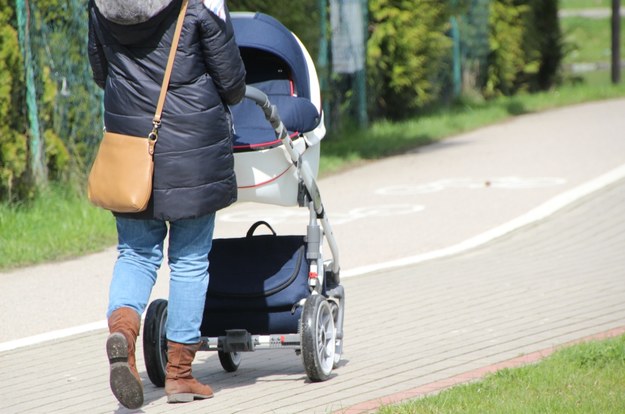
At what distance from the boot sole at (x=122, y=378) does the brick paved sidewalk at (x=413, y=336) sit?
430mm

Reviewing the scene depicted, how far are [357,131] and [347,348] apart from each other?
10.1 m

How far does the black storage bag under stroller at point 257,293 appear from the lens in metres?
5.82

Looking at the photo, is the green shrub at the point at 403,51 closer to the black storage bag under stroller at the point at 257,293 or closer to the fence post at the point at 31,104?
the fence post at the point at 31,104

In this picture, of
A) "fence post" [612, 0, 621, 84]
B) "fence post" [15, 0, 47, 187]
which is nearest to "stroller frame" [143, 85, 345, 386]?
"fence post" [15, 0, 47, 187]

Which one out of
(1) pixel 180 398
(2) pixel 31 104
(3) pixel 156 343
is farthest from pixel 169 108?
(2) pixel 31 104

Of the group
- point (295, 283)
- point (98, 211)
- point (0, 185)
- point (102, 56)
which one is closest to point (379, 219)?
point (98, 211)

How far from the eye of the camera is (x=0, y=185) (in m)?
10.3

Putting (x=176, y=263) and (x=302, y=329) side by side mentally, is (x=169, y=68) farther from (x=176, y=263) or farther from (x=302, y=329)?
(x=302, y=329)

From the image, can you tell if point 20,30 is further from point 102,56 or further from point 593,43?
point 593,43

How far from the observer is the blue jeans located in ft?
17.5

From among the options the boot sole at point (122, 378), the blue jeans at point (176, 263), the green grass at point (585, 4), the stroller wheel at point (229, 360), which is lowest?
the green grass at point (585, 4)

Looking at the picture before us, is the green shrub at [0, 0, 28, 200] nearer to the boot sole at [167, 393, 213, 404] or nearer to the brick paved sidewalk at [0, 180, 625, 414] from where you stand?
the brick paved sidewalk at [0, 180, 625, 414]

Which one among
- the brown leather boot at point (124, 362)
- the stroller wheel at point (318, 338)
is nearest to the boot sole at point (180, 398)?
the brown leather boot at point (124, 362)

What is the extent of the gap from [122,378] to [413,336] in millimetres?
2302
